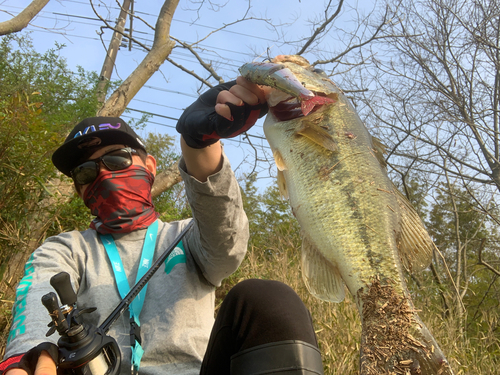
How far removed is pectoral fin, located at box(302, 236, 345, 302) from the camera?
1.31 metres

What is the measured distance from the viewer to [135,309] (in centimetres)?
171

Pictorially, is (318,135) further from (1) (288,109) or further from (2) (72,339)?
(2) (72,339)

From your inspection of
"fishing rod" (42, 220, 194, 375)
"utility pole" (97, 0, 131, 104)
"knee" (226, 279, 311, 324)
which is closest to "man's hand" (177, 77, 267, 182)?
"knee" (226, 279, 311, 324)

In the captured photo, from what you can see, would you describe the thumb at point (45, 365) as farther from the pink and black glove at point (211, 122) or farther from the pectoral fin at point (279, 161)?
the pectoral fin at point (279, 161)

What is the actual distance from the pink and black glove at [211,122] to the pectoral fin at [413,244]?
0.72 meters

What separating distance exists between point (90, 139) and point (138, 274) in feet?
3.12

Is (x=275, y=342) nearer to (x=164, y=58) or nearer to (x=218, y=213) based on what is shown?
(x=218, y=213)

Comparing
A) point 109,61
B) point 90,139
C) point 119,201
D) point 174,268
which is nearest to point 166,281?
point 174,268

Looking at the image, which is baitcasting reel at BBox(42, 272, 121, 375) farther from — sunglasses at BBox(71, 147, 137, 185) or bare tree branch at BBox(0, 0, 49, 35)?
bare tree branch at BBox(0, 0, 49, 35)

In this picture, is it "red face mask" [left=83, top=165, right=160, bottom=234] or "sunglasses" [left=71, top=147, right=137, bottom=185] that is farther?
"sunglasses" [left=71, top=147, right=137, bottom=185]

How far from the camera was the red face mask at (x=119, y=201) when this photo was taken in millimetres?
2065

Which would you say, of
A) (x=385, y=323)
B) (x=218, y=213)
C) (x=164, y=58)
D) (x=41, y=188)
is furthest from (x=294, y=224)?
(x=385, y=323)

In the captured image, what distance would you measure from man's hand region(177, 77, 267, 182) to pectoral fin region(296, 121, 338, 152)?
0.81 ft

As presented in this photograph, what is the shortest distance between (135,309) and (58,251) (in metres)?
0.55
